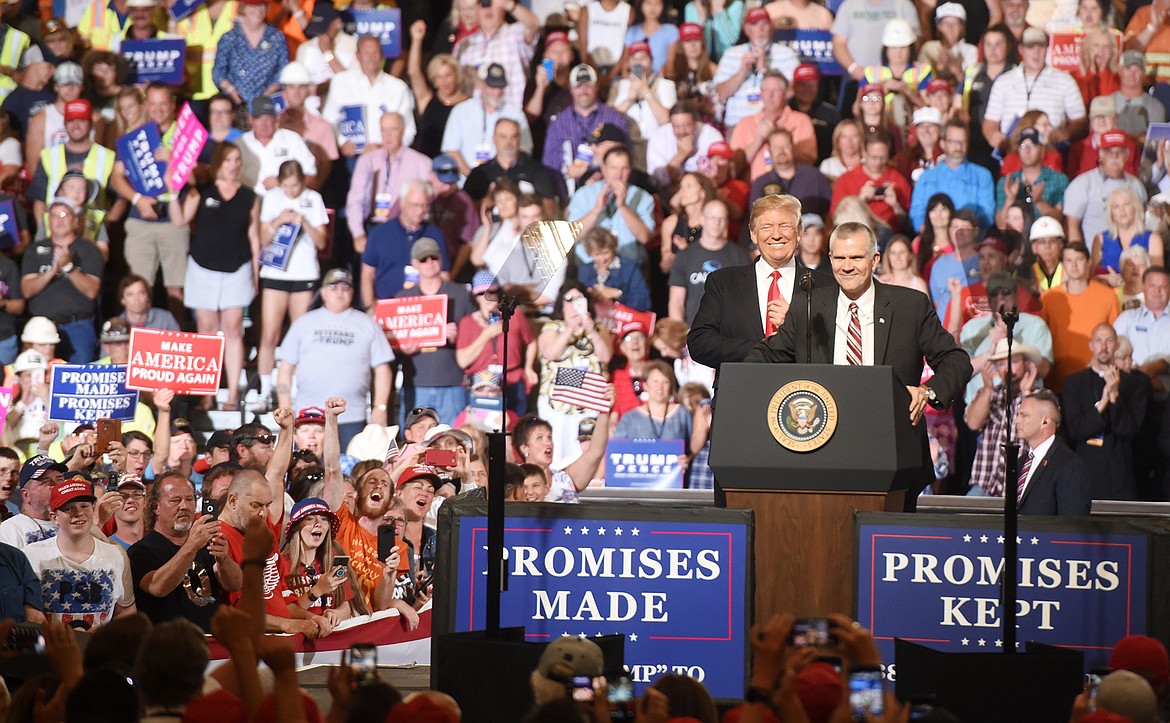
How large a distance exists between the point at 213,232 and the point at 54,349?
1.46m

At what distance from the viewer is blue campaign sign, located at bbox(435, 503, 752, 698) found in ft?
16.8

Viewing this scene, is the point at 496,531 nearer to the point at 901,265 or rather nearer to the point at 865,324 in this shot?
the point at 865,324

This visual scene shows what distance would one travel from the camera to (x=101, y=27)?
48.3 feet

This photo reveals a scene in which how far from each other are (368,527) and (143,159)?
5273 mm

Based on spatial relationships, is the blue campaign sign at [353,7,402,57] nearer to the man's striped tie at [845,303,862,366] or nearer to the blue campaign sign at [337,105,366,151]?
the blue campaign sign at [337,105,366,151]

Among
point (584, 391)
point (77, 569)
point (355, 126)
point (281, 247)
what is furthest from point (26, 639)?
point (355, 126)

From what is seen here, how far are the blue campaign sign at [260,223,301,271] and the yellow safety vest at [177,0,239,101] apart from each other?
2.47 m

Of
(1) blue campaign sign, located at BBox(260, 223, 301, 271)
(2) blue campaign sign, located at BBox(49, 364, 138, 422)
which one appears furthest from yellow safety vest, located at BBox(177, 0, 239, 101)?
(2) blue campaign sign, located at BBox(49, 364, 138, 422)

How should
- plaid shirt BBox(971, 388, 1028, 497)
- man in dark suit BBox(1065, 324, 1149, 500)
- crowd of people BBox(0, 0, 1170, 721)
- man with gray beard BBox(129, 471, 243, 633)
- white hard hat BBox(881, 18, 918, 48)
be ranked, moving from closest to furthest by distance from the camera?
man with gray beard BBox(129, 471, 243, 633) < plaid shirt BBox(971, 388, 1028, 497) < man in dark suit BBox(1065, 324, 1149, 500) < crowd of people BBox(0, 0, 1170, 721) < white hard hat BBox(881, 18, 918, 48)

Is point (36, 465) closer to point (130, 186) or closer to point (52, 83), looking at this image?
point (130, 186)

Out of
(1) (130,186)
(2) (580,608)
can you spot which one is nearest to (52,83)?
(1) (130,186)

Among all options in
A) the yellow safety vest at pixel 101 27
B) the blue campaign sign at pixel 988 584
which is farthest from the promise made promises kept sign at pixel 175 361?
the blue campaign sign at pixel 988 584

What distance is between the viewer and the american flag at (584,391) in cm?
1115

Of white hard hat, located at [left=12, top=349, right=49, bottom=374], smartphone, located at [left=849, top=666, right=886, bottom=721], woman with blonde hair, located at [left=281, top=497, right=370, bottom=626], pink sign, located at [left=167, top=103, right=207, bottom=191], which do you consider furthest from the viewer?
pink sign, located at [left=167, top=103, right=207, bottom=191]
